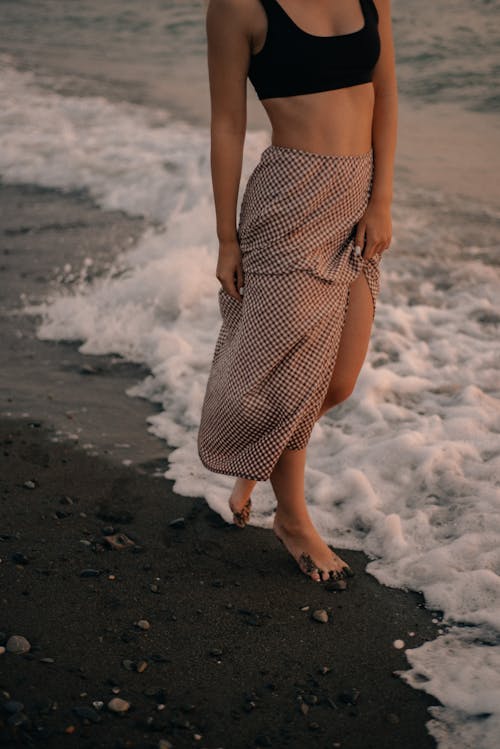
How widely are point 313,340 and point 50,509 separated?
1.27 m

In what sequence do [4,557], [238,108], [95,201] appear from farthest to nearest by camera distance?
1. [95,201]
2. [4,557]
3. [238,108]

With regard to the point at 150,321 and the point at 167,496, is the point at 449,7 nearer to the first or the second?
→ the point at 150,321

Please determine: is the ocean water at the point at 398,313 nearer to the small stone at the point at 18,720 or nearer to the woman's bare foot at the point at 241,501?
the woman's bare foot at the point at 241,501

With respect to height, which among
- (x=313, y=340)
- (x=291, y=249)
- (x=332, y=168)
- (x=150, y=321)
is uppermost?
(x=332, y=168)

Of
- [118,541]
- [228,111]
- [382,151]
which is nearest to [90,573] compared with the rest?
[118,541]

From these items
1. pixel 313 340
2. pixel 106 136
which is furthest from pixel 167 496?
pixel 106 136

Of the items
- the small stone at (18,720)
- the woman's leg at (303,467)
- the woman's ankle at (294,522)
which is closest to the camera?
the small stone at (18,720)

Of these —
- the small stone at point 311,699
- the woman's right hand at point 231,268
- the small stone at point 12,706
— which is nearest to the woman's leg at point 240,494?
the woman's right hand at point 231,268

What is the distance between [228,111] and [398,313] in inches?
125

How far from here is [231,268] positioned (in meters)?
2.62

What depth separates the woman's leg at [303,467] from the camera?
8.68ft

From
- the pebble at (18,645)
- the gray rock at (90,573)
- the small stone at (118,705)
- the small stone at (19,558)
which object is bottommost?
the gray rock at (90,573)

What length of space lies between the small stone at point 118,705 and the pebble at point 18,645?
33cm

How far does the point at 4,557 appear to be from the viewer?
280cm
